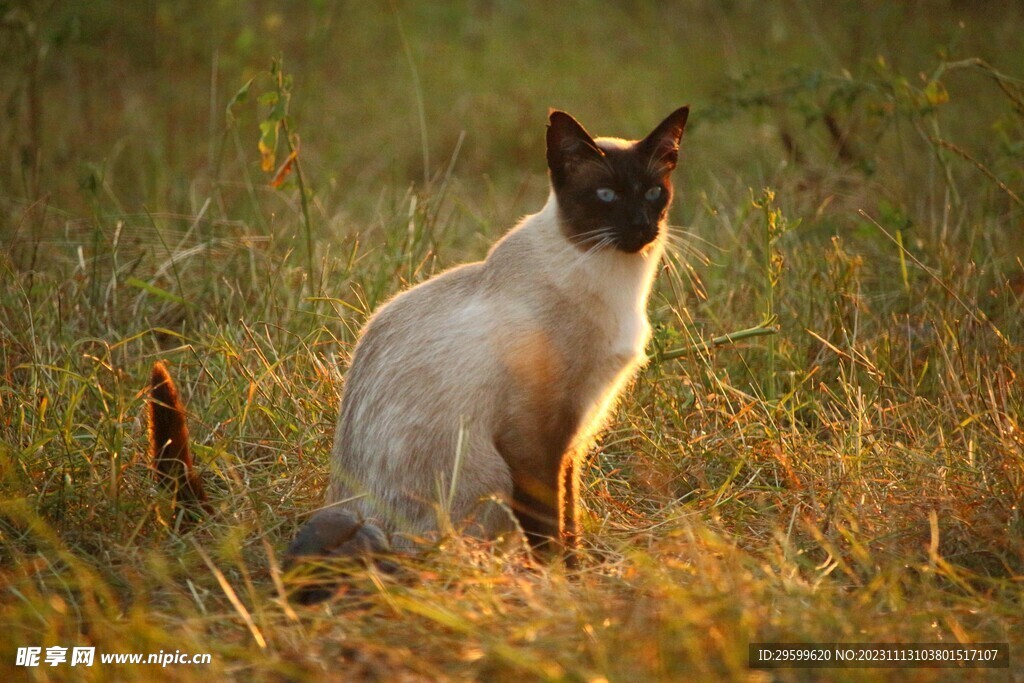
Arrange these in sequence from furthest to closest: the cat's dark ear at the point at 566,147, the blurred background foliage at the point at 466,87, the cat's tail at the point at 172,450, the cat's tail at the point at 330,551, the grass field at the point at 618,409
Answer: the blurred background foliage at the point at 466,87 → the cat's dark ear at the point at 566,147 → the cat's tail at the point at 172,450 → the cat's tail at the point at 330,551 → the grass field at the point at 618,409

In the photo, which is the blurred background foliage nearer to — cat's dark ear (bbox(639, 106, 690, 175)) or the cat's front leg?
cat's dark ear (bbox(639, 106, 690, 175))

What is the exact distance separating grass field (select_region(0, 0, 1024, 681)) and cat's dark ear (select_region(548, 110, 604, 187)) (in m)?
0.50

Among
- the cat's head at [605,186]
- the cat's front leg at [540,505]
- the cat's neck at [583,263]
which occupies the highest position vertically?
the cat's head at [605,186]

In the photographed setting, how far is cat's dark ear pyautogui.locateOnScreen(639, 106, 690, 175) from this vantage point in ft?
9.43

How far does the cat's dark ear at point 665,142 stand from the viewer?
287 centimetres

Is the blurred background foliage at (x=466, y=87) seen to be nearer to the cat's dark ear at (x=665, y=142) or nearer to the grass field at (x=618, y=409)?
the grass field at (x=618, y=409)

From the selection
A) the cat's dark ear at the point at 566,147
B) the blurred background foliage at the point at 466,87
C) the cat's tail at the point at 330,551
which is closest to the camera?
the cat's tail at the point at 330,551

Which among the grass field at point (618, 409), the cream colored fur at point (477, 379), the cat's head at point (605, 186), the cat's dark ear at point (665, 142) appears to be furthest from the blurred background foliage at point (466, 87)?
the cream colored fur at point (477, 379)

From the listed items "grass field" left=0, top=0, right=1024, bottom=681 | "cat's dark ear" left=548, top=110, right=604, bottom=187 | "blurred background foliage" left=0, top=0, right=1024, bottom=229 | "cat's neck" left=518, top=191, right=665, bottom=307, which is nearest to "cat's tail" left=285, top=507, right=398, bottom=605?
"grass field" left=0, top=0, right=1024, bottom=681

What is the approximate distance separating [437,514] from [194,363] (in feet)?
4.68

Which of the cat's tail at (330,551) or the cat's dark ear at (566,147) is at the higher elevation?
the cat's dark ear at (566,147)

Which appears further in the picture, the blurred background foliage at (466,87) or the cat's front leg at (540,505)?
the blurred background foliage at (466,87)

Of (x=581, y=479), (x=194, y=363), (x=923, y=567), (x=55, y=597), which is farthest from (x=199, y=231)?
(x=923, y=567)

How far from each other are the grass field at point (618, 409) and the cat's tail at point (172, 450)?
0.08 meters
